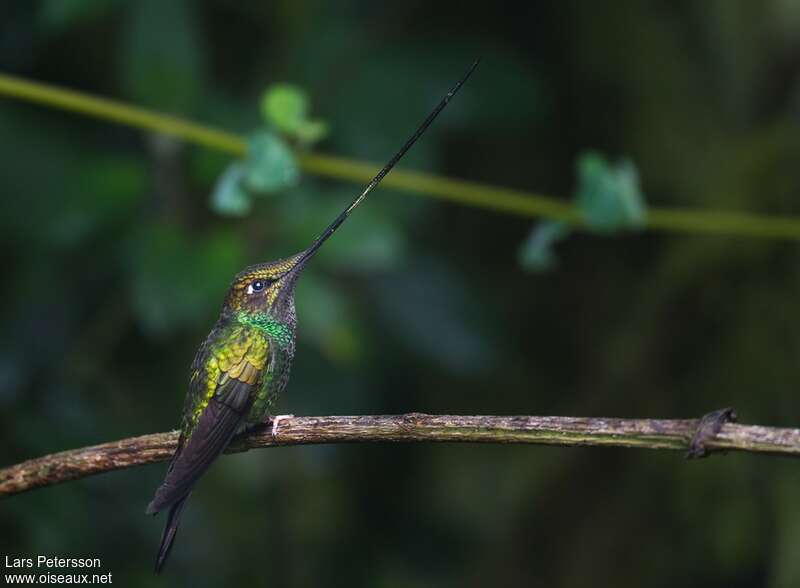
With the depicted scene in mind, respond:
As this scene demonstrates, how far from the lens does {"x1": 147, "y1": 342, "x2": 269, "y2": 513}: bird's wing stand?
203 cm

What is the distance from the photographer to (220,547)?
3674mm

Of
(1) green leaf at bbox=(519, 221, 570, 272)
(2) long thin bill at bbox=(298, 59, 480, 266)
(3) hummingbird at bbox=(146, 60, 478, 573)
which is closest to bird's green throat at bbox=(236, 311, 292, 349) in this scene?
(3) hummingbird at bbox=(146, 60, 478, 573)

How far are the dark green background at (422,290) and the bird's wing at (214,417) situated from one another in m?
0.55

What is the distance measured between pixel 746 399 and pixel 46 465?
2359 millimetres

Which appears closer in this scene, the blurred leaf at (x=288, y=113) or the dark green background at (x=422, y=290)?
the blurred leaf at (x=288, y=113)

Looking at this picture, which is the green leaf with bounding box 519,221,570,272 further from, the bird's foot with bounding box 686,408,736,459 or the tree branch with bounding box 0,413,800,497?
the bird's foot with bounding box 686,408,736,459

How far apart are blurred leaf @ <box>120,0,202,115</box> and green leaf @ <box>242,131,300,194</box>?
1.64 ft

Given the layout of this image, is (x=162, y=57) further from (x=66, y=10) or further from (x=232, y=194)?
(x=232, y=194)

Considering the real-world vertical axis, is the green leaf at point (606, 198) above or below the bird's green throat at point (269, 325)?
above

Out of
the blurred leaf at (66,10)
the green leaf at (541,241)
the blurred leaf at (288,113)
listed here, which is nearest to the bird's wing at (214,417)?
the blurred leaf at (288,113)

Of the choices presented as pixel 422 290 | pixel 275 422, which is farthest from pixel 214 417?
pixel 422 290

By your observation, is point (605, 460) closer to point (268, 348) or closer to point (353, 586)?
point (353, 586)

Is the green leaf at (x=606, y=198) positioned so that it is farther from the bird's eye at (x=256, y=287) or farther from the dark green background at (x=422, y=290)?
the bird's eye at (x=256, y=287)

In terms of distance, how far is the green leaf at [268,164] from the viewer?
8.63ft
